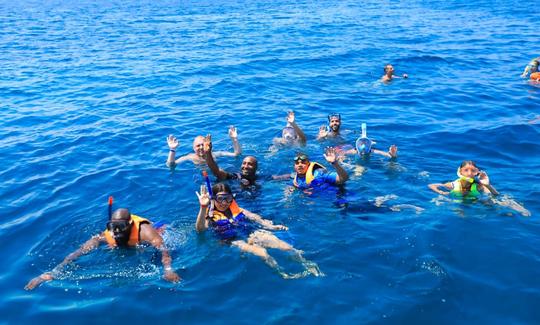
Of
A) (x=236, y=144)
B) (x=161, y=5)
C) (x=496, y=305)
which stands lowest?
(x=496, y=305)

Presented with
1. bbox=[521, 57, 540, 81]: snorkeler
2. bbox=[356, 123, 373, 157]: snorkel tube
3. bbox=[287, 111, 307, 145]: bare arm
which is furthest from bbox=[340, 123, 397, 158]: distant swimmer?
bbox=[521, 57, 540, 81]: snorkeler

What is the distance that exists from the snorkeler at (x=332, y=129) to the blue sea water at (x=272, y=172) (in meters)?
0.44

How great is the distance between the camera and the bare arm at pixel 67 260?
21.8 feet

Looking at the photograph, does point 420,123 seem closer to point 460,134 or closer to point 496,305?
point 460,134

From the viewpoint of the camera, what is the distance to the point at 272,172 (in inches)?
412

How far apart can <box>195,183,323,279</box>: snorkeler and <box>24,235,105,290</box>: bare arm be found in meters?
1.59

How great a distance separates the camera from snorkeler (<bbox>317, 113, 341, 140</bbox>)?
1193cm

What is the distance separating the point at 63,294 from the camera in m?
6.39

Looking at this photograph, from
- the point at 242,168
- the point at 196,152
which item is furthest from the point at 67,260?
the point at 196,152

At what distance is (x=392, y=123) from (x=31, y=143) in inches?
385

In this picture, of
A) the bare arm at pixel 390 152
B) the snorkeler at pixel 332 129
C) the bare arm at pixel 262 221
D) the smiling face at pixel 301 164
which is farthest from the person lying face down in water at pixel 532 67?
the bare arm at pixel 262 221

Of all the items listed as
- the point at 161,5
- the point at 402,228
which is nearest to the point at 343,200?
the point at 402,228

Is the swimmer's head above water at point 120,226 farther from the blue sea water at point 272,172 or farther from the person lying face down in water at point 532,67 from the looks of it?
the person lying face down in water at point 532,67

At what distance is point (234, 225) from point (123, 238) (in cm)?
172
